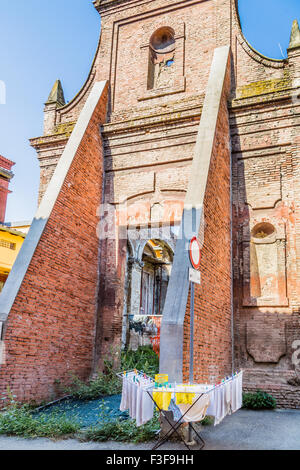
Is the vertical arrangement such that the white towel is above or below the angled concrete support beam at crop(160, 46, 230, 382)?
below

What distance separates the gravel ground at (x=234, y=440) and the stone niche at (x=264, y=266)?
9.00 feet

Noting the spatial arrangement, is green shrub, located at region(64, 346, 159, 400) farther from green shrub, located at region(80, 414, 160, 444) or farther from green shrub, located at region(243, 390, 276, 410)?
green shrub, located at region(80, 414, 160, 444)

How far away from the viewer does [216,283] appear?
8539 millimetres

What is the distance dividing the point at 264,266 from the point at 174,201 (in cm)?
266

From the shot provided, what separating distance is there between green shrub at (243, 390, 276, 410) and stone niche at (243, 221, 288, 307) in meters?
1.89

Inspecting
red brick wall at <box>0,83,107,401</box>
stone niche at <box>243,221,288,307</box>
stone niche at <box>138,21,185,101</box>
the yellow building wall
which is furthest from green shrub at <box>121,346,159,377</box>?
the yellow building wall

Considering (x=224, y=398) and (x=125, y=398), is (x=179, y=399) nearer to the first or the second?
(x=224, y=398)

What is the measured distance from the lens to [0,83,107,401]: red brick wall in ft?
26.1

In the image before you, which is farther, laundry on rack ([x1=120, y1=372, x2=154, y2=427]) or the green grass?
the green grass

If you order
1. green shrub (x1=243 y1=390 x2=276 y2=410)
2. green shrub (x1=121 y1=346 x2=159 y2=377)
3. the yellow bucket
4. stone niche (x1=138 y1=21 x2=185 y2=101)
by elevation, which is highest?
stone niche (x1=138 y1=21 x2=185 y2=101)

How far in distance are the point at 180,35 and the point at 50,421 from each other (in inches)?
407

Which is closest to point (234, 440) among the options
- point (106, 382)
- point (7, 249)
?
point (106, 382)
